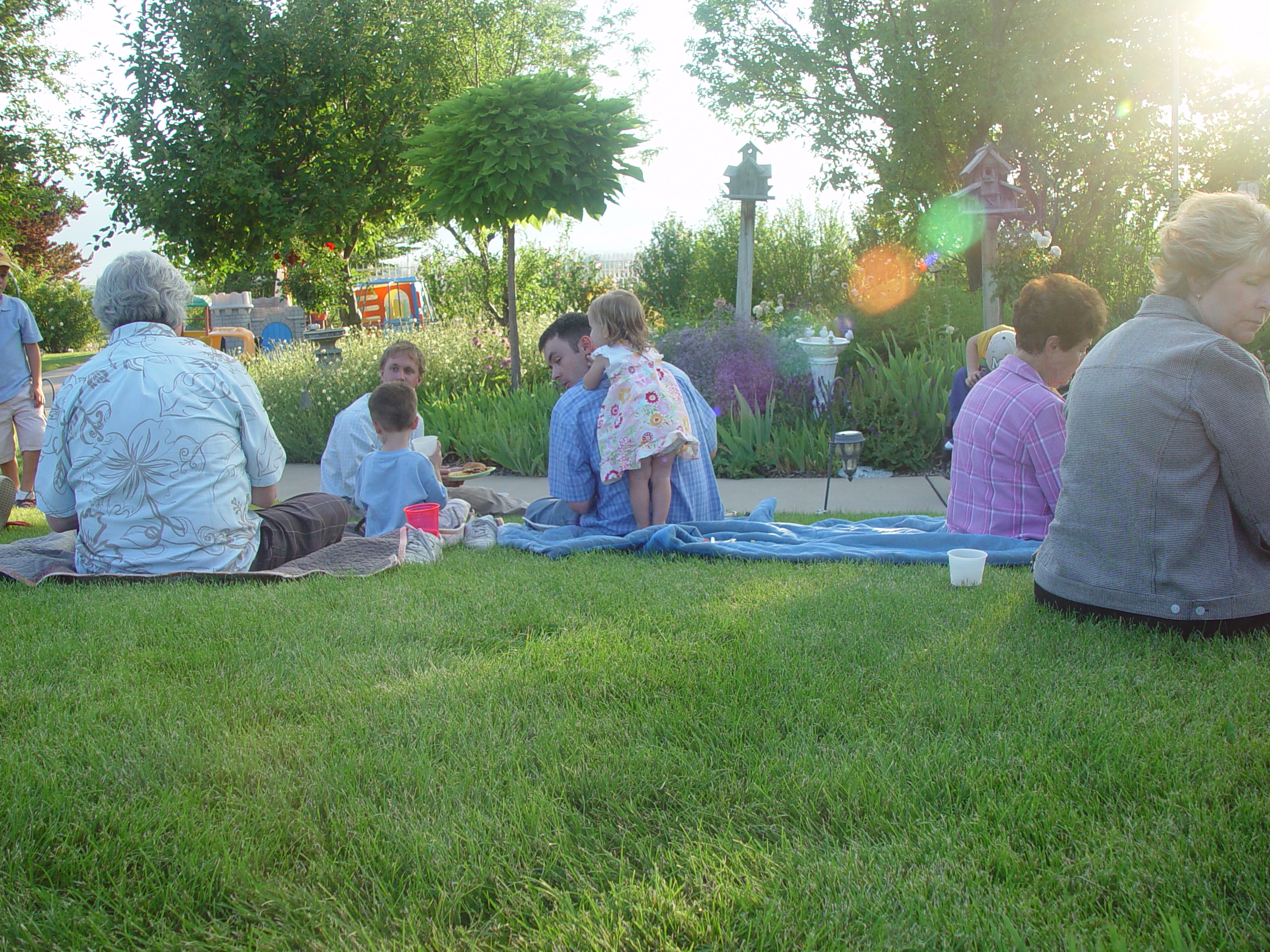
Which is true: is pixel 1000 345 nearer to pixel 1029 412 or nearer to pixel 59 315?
pixel 1029 412

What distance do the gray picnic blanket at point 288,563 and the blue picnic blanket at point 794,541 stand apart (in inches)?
23.3

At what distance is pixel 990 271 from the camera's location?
32.2ft

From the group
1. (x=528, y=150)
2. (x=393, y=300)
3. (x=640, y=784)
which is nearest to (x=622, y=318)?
(x=640, y=784)

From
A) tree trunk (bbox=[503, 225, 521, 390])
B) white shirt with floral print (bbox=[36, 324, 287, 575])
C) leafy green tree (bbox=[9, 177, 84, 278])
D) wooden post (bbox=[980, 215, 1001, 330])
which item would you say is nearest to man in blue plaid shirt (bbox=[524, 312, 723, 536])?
white shirt with floral print (bbox=[36, 324, 287, 575])

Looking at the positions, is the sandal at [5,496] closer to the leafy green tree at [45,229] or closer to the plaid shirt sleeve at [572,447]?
the plaid shirt sleeve at [572,447]

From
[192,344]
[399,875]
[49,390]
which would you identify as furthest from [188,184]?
[399,875]

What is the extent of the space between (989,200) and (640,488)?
691cm

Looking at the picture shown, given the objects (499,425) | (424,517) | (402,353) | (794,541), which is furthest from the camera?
(499,425)

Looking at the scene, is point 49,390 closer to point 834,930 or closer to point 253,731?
point 253,731

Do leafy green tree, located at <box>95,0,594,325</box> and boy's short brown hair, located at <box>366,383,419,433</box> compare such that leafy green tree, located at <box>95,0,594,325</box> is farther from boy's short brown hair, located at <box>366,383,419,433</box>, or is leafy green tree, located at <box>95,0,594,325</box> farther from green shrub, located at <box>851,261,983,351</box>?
boy's short brown hair, located at <box>366,383,419,433</box>

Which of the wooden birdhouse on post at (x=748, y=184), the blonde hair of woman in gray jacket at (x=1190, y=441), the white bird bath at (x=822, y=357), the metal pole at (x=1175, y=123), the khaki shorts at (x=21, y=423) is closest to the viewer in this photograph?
the blonde hair of woman in gray jacket at (x=1190, y=441)

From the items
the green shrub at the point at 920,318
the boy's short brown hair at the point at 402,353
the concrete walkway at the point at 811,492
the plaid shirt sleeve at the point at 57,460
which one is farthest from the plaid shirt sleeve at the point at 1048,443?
the green shrub at the point at 920,318

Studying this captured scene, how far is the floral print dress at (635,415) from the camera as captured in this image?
4488mm

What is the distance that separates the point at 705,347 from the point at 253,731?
7054 mm
